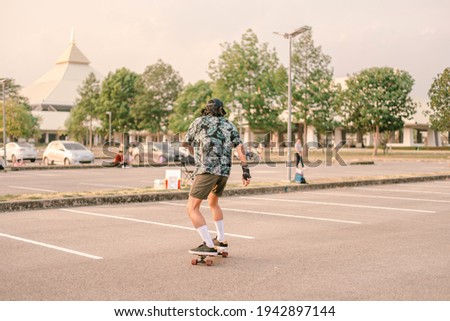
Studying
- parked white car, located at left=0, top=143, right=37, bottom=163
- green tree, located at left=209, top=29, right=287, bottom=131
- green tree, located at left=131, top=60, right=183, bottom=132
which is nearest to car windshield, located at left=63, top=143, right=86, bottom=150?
parked white car, located at left=0, top=143, right=37, bottom=163

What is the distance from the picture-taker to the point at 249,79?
53.7 meters

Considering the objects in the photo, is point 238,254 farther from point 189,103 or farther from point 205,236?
point 189,103

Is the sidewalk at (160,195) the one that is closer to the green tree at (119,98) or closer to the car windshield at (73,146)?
the car windshield at (73,146)

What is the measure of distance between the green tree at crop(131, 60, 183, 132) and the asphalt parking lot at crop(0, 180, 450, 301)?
6450 cm

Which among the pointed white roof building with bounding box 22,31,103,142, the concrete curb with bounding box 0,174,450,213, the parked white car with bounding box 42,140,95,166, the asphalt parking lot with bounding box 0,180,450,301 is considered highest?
the pointed white roof building with bounding box 22,31,103,142

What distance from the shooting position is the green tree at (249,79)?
2073 inches

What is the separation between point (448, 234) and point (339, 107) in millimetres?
52719

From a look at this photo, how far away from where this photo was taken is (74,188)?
1906 centimetres

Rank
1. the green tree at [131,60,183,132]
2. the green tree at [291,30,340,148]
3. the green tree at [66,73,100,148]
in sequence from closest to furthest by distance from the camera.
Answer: the green tree at [291,30,340,148], the green tree at [131,60,183,132], the green tree at [66,73,100,148]

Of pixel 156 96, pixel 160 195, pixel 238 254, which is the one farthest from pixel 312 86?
pixel 238 254

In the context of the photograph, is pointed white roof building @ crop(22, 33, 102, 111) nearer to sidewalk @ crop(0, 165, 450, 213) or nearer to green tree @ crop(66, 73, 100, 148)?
green tree @ crop(66, 73, 100, 148)

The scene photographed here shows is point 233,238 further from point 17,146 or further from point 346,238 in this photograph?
point 17,146

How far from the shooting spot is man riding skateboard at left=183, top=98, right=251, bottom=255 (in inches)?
294
